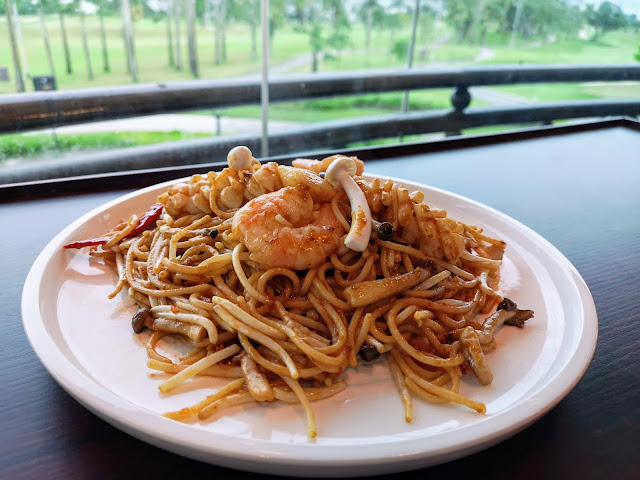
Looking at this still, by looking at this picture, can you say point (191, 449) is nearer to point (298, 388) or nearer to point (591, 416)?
point (298, 388)

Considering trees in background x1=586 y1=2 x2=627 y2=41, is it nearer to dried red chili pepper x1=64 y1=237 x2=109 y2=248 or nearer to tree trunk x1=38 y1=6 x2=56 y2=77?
tree trunk x1=38 y1=6 x2=56 y2=77

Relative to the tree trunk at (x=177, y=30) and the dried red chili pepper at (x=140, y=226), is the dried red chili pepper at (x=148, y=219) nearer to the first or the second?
the dried red chili pepper at (x=140, y=226)

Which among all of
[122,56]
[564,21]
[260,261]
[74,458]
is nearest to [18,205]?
[260,261]

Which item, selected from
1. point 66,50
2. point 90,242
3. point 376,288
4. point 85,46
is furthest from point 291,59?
point 376,288

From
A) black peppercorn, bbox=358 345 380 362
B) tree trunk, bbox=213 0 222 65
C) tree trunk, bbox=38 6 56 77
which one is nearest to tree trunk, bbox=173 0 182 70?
tree trunk, bbox=213 0 222 65

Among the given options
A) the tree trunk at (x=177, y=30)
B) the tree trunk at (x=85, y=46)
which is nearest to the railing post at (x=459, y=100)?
the tree trunk at (x=177, y=30)

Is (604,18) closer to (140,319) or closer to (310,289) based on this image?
(310,289)
